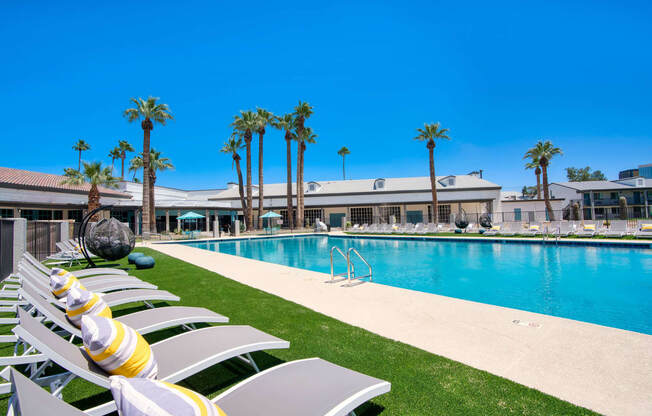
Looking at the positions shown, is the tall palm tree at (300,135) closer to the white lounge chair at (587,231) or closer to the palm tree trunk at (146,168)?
the palm tree trunk at (146,168)

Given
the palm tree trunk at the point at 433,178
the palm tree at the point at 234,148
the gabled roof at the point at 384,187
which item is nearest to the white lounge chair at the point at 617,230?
the palm tree trunk at the point at 433,178

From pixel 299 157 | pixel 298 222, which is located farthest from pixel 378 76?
pixel 298 222

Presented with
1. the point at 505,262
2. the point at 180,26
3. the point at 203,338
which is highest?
the point at 180,26

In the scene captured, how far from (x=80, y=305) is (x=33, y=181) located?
31.3m

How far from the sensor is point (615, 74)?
2742cm

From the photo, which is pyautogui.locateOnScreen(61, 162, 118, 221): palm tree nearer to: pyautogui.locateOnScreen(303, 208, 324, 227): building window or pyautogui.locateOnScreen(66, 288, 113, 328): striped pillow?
pyautogui.locateOnScreen(303, 208, 324, 227): building window

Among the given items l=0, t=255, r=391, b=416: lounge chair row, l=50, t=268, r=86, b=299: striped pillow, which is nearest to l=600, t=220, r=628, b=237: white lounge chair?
l=0, t=255, r=391, b=416: lounge chair row

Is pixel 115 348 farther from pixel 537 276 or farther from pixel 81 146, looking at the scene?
pixel 81 146

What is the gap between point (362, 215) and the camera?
4081 cm

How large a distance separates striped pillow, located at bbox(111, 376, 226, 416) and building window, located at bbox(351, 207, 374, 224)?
129 feet

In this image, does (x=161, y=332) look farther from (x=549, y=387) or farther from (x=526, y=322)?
(x=526, y=322)

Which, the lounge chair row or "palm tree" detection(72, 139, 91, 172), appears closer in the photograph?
the lounge chair row

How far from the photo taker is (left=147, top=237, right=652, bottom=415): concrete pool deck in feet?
10.1

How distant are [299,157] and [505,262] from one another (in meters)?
24.6
